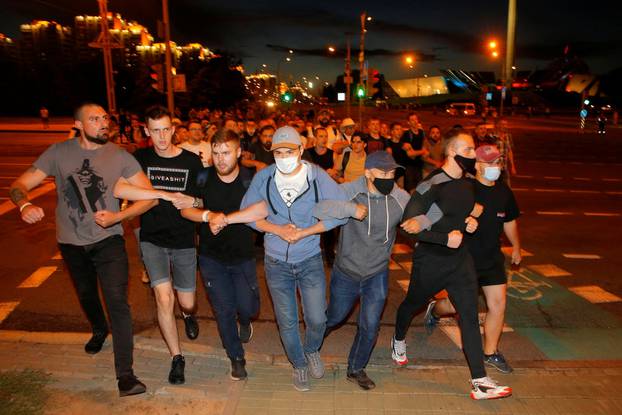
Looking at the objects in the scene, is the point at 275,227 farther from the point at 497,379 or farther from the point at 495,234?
the point at 497,379

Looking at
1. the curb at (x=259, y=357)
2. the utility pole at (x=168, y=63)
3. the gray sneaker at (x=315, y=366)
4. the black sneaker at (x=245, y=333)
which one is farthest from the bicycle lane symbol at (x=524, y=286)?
the utility pole at (x=168, y=63)

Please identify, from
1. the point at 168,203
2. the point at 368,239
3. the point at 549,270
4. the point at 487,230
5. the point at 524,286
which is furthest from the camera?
the point at 549,270

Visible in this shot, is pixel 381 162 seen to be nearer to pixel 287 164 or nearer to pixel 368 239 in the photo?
Result: pixel 368 239

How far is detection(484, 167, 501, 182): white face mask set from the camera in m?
4.52

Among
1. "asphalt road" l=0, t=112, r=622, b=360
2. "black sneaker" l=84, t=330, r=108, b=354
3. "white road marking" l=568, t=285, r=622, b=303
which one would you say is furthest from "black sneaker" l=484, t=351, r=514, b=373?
"black sneaker" l=84, t=330, r=108, b=354

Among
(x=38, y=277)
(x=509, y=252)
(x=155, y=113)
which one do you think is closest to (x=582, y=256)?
(x=509, y=252)

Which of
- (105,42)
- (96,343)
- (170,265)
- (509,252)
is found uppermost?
(105,42)

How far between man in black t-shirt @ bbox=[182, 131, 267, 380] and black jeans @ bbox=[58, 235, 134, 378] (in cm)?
63

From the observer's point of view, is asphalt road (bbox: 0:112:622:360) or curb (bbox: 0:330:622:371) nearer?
curb (bbox: 0:330:622:371)

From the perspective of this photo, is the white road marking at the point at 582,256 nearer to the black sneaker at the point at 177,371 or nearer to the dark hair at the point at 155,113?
the black sneaker at the point at 177,371

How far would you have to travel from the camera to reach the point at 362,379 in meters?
4.41

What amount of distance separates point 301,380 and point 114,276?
1714mm

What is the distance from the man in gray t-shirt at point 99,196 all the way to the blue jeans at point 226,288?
0.66 metres

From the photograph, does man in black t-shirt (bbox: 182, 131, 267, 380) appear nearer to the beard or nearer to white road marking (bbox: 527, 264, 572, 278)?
the beard
